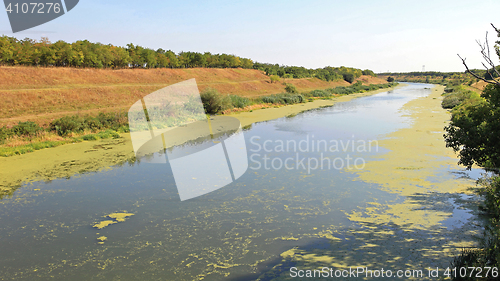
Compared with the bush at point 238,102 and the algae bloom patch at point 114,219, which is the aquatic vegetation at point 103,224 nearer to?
the algae bloom patch at point 114,219

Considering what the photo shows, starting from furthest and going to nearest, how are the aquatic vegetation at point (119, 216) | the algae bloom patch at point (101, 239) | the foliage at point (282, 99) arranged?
the foliage at point (282, 99), the aquatic vegetation at point (119, 216), the algae bloom patch at point (101, 239)

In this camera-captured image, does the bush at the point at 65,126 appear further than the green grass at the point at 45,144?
Yes

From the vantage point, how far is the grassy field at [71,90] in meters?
22.9

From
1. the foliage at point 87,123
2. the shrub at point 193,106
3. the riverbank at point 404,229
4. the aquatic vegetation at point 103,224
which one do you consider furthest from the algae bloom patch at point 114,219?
the shrub at point 193,106

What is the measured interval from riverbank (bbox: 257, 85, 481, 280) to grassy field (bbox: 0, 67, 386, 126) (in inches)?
742

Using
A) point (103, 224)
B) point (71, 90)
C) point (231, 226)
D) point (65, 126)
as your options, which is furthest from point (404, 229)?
point (71, 90)

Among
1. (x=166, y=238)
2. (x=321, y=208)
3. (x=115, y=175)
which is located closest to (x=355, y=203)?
(x=321, y=208)

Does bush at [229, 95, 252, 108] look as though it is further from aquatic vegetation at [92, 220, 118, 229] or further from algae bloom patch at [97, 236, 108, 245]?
algae bloom patch at [97, 236, 108, 245]

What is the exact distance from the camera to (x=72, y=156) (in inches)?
474

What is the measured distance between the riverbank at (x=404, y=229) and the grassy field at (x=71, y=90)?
18.9 metres

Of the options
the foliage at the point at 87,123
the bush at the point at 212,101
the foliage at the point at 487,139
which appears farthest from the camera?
the bush at the point at 212,101

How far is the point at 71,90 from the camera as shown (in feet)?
98.3

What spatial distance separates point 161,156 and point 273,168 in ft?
15.7

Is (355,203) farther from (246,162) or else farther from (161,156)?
(161,156)
